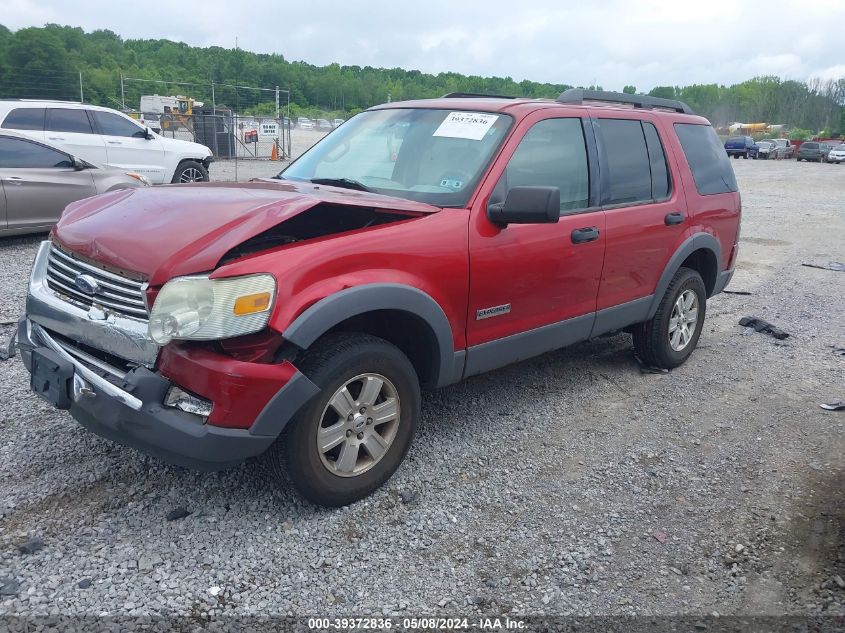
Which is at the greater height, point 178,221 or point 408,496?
point 178,221

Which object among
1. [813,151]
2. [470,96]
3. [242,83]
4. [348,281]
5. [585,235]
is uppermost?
[242,83]

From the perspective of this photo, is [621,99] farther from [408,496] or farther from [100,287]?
[100,287]

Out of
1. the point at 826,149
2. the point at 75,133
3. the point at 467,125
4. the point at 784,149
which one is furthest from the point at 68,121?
the point at 826,149

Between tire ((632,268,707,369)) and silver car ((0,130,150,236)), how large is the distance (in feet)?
21.5

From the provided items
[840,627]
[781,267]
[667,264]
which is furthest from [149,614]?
[781,267]

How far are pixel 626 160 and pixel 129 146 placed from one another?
10.8 metres

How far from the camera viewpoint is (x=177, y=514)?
3.28 meters

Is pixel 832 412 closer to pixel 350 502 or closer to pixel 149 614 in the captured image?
pixel 350 502

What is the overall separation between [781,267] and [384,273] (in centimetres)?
876

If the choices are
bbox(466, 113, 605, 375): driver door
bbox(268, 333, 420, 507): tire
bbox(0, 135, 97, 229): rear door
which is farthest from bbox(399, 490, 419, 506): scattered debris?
bbox(0, 135, 97, 229): rear door

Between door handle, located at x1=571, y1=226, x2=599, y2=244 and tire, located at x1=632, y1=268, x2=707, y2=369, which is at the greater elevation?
door handle, located at x1=571, y1=226, x2=599, y2=244

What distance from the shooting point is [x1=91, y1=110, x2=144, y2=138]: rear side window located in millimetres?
12656

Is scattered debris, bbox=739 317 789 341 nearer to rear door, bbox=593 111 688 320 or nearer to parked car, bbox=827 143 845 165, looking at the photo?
rear door, bbox=593 111 688 320

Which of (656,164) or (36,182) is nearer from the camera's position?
(656,164)
